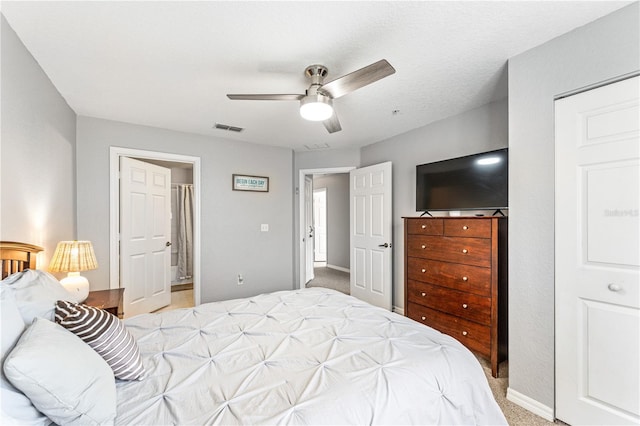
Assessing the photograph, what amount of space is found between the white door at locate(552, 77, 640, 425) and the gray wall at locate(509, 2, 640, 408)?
0.06m

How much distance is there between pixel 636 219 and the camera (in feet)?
5.05

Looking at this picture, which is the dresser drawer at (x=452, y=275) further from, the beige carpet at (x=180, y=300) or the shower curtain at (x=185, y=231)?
the shower curtain at (x=185, y=231)

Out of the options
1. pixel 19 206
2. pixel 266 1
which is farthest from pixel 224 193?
pixel 266 1

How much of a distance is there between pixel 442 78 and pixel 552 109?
0.81 metres

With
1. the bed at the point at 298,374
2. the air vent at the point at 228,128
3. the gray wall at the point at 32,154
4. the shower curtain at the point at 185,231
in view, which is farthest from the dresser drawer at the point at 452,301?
the shower curtain at the point at 185,231

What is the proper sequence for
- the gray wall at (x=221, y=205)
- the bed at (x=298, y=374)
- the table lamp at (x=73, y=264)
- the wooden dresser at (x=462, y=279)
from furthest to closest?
the gray wall at (x=221, y=205)
the wooden dresser at (x=462, y=279)
the table lamp at (x=73, y=264)
the bed at (x=298, y=374)

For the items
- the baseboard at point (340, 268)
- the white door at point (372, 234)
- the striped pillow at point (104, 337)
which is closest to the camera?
the striped pillow at point (104, 337)

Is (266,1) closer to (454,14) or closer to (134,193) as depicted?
(454,14)

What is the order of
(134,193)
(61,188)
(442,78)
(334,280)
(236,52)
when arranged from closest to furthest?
1. (236,52)
2. (442,78)
3. (61,188)
4. (134,193)
5. (334,280)

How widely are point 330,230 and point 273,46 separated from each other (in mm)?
5557

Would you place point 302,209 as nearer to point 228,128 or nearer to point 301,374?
point 228,128

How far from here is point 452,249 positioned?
2.68m

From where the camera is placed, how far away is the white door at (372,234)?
381 cm

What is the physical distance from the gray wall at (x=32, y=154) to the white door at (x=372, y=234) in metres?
3.36
